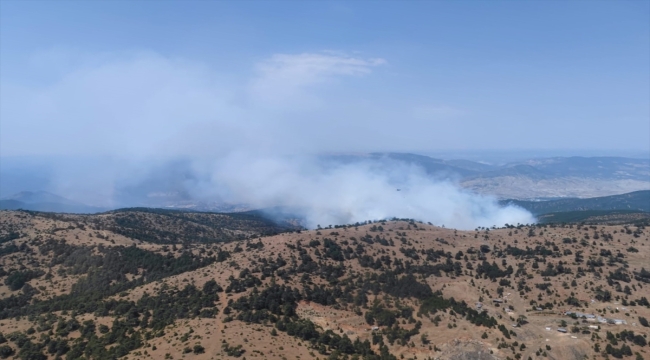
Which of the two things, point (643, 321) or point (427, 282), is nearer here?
point (643, 321)

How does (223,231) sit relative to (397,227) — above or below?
below

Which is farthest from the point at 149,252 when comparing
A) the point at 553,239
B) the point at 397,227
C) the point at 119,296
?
the point at 553,239

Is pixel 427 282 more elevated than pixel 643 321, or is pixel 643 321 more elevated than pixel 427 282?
pixel 427 282

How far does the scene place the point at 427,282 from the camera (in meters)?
96.4

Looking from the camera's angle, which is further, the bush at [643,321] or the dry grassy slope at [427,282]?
the bush at [643,321]

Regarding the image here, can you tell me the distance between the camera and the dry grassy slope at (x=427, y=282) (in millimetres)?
67250

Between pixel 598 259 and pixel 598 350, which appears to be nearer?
pixel 598 350

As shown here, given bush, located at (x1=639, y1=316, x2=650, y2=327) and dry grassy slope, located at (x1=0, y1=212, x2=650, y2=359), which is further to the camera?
bush, located at (x1=639, y1=316, x2=650, y2=327)

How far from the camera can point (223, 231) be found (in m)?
198

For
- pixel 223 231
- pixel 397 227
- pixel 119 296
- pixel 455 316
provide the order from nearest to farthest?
1. pixel 455 316
2. pixel 119 296
3. pixel 397 227
4. pixel 223 231

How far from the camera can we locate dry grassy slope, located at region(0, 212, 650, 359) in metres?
67.2

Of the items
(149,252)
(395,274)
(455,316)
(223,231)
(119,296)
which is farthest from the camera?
(223,231)

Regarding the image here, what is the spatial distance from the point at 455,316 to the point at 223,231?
449 feet

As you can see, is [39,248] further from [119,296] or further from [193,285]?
[193,285]
